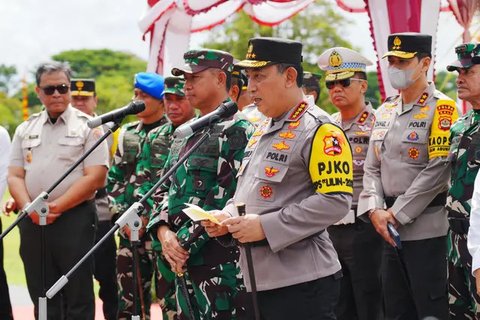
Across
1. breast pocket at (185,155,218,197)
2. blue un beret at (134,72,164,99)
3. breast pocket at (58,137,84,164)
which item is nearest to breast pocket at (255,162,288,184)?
breast pocket at (185,155,218,197)

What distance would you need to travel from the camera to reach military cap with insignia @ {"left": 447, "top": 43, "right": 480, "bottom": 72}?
468 cm

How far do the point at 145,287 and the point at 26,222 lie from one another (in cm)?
96

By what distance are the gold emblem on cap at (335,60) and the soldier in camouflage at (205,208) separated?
1.61 meters

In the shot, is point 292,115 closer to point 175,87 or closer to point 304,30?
point 175,87

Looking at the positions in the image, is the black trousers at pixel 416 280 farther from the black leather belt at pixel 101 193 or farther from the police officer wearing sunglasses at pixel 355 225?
the black leather belt at pixel 101 193

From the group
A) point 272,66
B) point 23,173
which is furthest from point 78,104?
point 272,66

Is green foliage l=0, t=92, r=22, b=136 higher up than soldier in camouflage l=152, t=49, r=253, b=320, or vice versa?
soldier in camouflage l=152, t=49, r=253, b=320

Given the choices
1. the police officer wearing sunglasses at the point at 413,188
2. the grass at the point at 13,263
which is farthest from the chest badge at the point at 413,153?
the grass at the point at 13,263

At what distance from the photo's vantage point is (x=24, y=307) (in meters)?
8.53

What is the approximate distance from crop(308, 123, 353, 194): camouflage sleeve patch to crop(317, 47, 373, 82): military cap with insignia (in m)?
2.41

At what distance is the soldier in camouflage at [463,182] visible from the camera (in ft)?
14.9

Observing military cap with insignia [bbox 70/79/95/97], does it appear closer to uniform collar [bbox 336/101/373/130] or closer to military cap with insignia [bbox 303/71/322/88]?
military cap with insignia [bbox 303/71/322/88]

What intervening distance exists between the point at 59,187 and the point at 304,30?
30.1 meters

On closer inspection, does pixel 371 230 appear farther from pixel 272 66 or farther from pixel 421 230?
pixel 272 66
